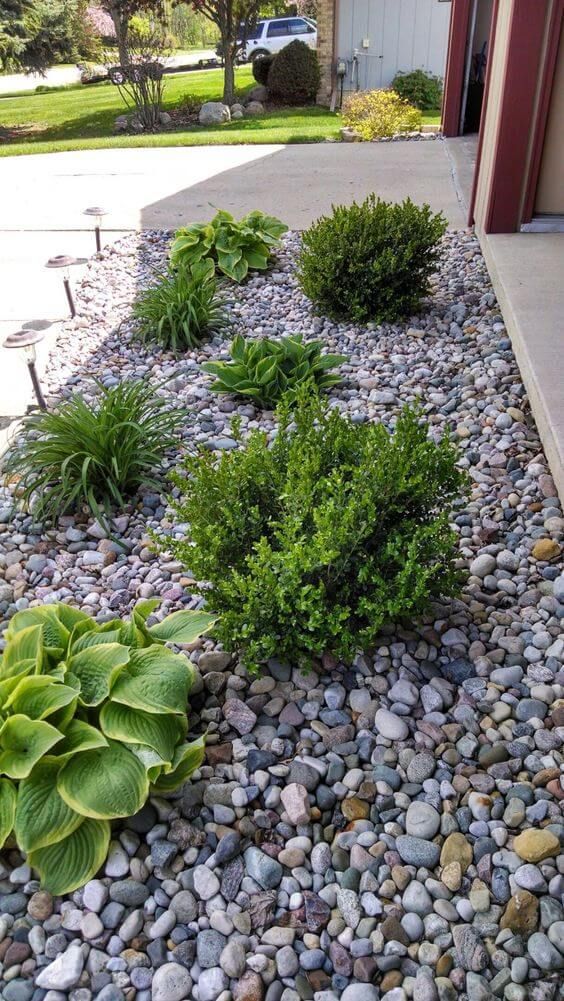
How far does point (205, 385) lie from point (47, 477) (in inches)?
44.9

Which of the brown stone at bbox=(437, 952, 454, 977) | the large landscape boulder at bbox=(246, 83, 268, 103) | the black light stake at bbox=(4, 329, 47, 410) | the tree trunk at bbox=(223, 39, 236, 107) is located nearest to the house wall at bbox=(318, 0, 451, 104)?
the large landscape boulder at bbox=(246, 83, 268, 103)

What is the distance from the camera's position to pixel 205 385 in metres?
3.84

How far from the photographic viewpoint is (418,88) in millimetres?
14508

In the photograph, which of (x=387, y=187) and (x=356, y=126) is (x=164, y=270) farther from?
(x=356, y=126)

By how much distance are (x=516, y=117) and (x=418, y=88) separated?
11.2 metres

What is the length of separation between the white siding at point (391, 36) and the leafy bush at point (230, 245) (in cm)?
1111

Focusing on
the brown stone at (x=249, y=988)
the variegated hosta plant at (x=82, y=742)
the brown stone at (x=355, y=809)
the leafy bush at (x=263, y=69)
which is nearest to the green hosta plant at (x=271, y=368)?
the variegated hosta plant at (x=82, y=742)

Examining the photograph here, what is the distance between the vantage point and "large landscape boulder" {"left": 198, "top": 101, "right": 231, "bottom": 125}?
14.1 m

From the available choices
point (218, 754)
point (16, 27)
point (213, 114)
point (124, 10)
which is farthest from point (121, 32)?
point (218, 754)

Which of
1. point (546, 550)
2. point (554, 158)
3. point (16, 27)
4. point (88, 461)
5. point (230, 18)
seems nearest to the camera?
point (546, 550)

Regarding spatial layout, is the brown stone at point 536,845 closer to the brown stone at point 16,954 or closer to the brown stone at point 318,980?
the brown stone at point 318,980

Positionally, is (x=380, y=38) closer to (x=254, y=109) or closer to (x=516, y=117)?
(x=254, y=109)

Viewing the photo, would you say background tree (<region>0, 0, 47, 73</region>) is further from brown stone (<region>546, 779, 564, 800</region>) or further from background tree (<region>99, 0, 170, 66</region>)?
brown stone (<region>546, 779, 564, 800</region>)

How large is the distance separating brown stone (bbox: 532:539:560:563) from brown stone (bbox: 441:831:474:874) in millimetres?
1067
